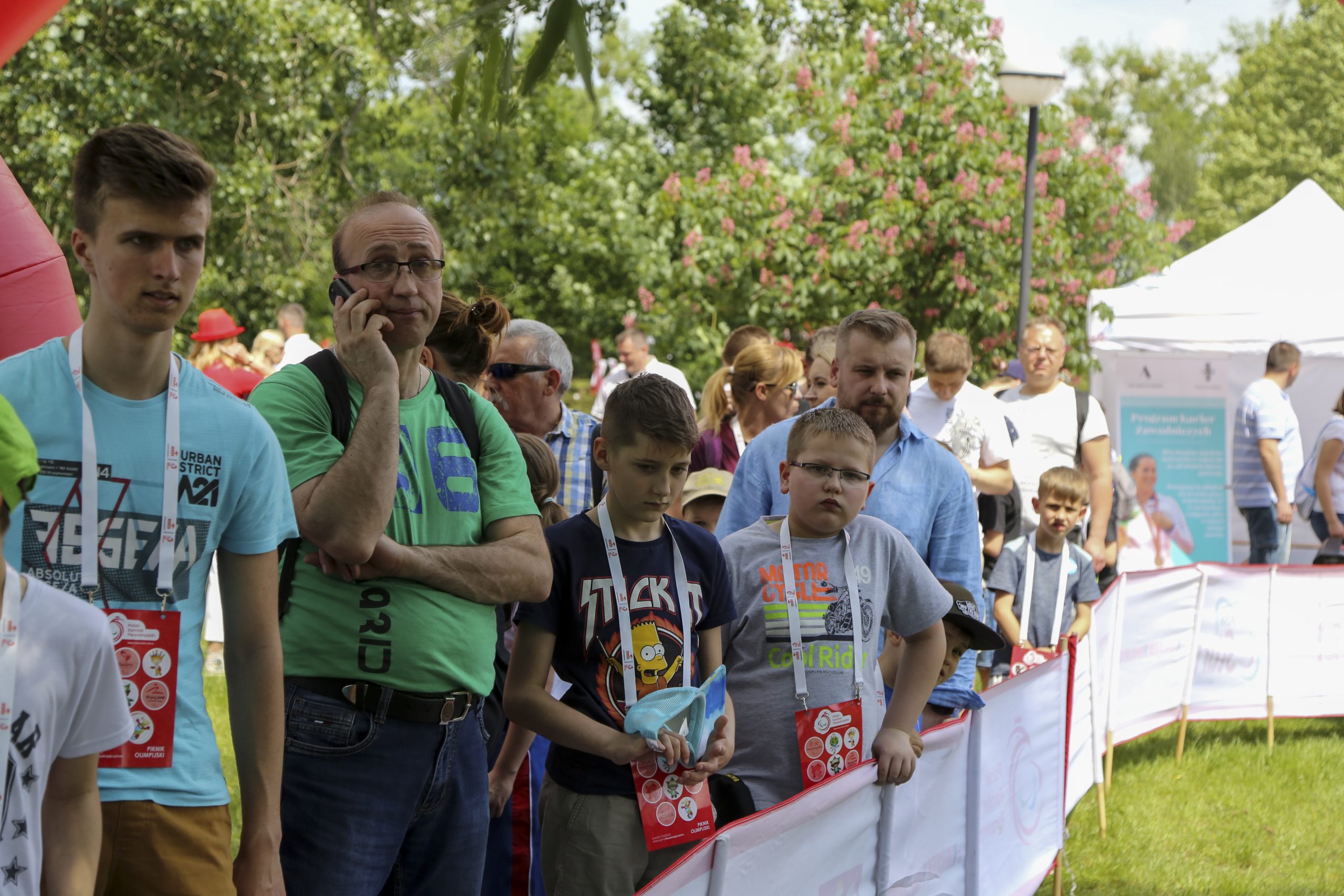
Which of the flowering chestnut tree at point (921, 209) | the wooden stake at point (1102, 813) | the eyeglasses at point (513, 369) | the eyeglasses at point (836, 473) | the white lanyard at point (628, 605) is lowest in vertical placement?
the wooden stake at point (1102, 813)

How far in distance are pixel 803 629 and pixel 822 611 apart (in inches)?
2.6

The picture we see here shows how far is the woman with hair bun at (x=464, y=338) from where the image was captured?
3.53 meters

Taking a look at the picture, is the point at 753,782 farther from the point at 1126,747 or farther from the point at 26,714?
the point at 1126,747

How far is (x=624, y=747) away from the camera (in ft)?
8.50

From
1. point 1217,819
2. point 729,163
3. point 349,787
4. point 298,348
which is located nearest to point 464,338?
point 349,787

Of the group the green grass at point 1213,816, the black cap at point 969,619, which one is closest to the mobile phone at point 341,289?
the black cap at point 969,619

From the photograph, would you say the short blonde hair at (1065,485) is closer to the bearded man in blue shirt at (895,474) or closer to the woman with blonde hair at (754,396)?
the woman with blonde hair at (754,396)

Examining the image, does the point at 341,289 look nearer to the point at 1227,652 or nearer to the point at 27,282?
the point at 27,282

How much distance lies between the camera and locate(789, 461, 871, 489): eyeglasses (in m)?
3.12

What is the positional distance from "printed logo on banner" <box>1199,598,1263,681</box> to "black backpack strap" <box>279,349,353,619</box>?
5.90 m

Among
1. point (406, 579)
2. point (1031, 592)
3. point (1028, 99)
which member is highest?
point (1028, 99)

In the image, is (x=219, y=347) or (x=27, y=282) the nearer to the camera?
(x=27, y=282)

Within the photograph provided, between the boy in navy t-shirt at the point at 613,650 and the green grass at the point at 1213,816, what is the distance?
2069 millimetres

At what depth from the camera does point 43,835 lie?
1.68 m
